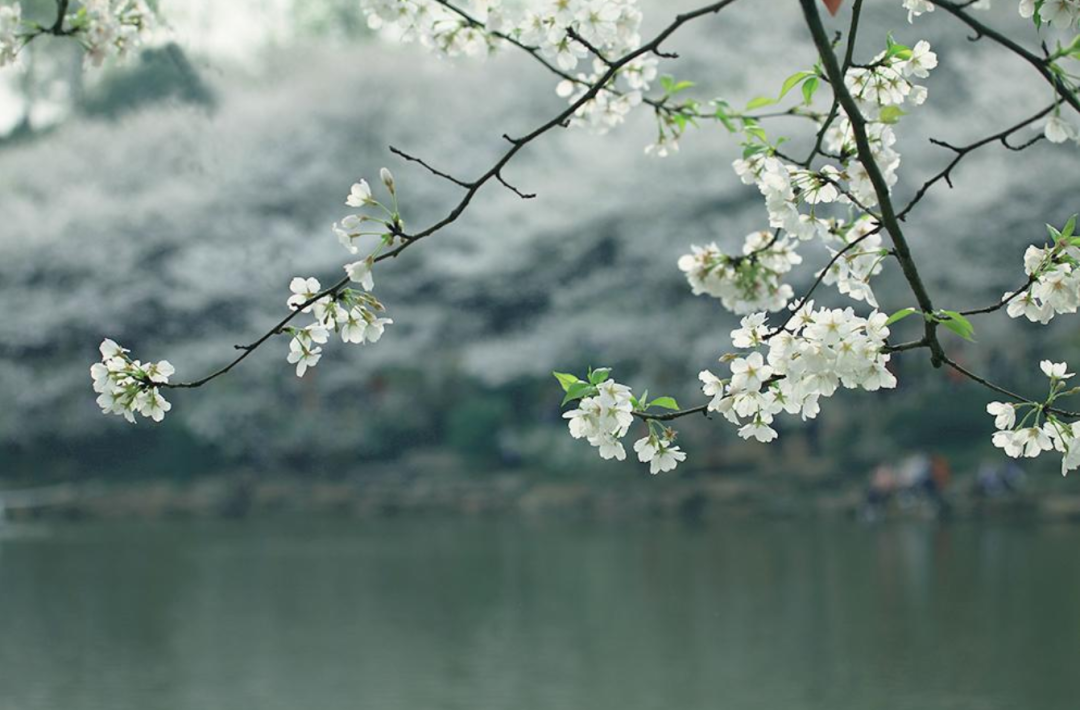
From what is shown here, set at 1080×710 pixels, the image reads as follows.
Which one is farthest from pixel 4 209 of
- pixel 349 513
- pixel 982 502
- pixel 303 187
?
pixel 982 502

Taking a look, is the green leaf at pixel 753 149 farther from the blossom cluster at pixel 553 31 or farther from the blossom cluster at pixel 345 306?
the blossom cluster at pixel 345 306

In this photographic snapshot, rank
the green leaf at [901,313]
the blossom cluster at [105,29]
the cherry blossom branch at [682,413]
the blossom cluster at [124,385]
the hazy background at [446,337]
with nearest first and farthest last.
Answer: the green leaf at [901,313]
the cherry blossom branch at [682,413]
the blossom cluster at [124,385]
the blossom cluster at [105,29]
the hazy background at [446,337]

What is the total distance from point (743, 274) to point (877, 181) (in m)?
0.57

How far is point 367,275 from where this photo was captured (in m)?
1.38

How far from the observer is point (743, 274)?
1830 mm

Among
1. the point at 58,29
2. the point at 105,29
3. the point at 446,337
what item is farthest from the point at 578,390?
the point at 446,337

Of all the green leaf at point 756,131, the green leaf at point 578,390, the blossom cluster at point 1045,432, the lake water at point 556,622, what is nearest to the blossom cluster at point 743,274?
the green leaf at point 756,131

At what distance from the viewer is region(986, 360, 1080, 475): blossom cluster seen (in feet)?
4.49

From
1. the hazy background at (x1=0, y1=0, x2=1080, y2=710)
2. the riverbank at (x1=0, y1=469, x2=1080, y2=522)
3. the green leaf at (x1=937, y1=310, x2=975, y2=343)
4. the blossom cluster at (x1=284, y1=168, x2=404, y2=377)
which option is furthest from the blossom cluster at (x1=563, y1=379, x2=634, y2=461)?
the riverbank at (x1=0, y1=469, x2=1080, y2=522)

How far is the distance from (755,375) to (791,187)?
0.66 feet

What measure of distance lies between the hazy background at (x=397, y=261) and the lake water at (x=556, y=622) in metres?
2.28

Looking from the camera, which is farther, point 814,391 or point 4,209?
point 4,209

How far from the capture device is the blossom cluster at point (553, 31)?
1.68m

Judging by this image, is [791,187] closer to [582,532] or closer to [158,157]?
[582,532]
